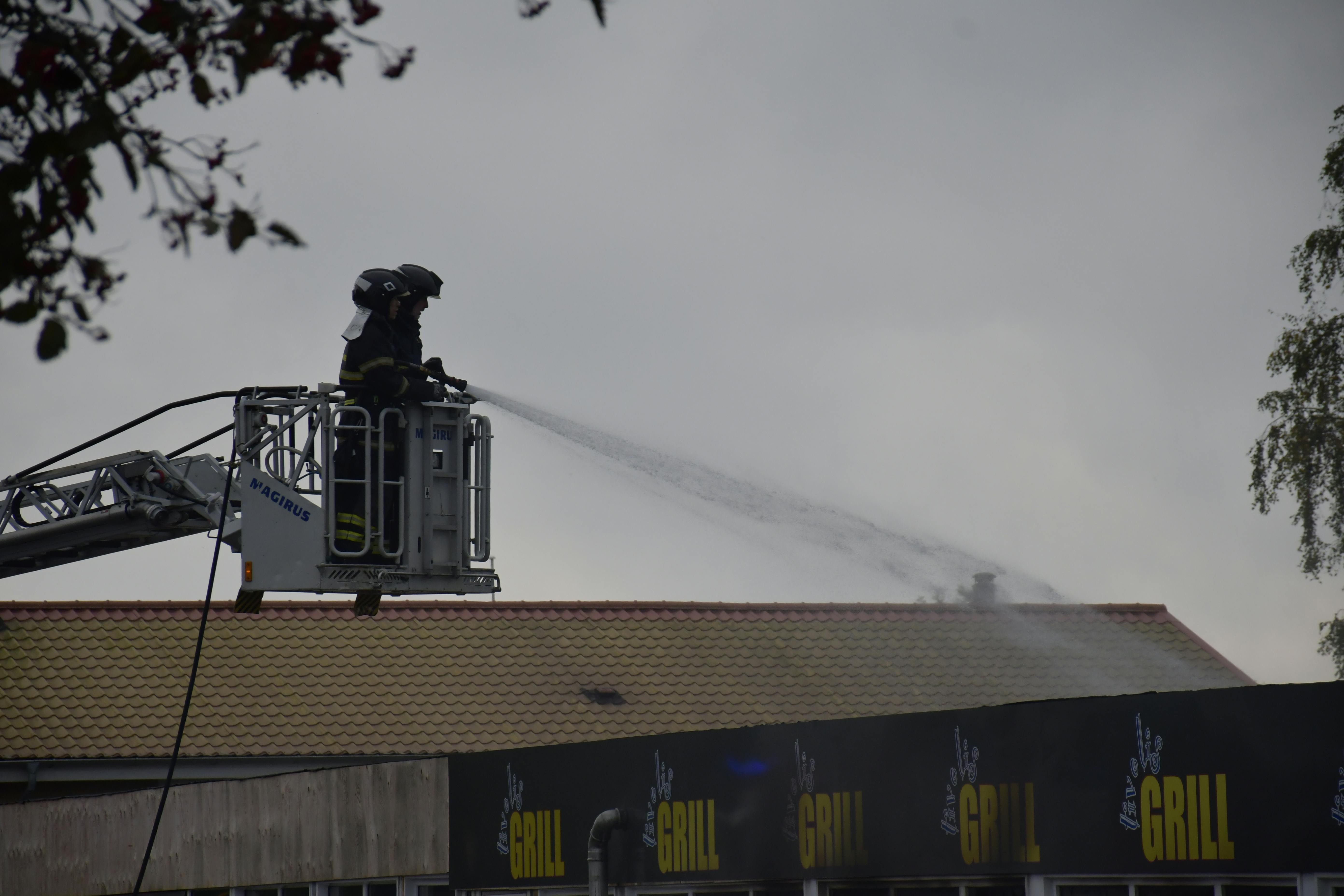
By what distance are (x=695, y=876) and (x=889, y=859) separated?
7.79ft

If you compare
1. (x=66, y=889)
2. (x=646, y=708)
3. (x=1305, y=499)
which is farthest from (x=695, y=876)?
(x=1305, y=499)

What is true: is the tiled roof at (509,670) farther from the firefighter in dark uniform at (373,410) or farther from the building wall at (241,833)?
the firefighter in dark uniform at (373,410)

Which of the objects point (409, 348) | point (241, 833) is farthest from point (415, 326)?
point (241, 833)

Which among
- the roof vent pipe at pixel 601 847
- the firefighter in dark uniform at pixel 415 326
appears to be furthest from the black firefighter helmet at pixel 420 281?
the roof vent pipe at pixel 601 847

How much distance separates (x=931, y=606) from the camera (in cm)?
3250

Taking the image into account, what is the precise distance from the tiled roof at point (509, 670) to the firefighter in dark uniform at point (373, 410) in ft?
48.7

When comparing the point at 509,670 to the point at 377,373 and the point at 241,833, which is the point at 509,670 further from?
the point at 377,373

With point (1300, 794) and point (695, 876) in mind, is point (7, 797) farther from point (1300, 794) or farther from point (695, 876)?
point (1300, 794)

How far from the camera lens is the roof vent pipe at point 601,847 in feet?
48.9

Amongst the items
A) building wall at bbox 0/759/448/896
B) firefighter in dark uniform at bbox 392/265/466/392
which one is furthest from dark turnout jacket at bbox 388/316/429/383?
building wall at bbox 0/759/448/896

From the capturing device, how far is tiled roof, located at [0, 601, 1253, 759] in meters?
26.8

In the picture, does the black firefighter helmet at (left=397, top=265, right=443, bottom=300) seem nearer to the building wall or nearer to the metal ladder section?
the metal ladder section

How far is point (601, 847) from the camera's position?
15.0 meters

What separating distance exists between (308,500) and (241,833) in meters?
8.22
